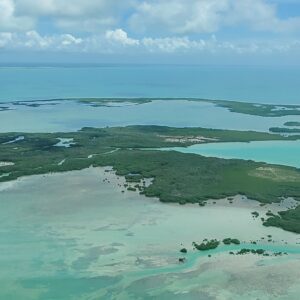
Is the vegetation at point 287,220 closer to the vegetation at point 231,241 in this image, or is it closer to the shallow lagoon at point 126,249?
the shallow lagoon at point 126,249

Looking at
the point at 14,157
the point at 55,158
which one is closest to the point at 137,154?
the point at 55,158

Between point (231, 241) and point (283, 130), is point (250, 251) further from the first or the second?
point (283, 130)

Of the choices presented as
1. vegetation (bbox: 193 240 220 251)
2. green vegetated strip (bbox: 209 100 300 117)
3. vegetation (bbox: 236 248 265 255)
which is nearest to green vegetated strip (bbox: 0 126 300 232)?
vegetation (bbox: 193 240 220 251)

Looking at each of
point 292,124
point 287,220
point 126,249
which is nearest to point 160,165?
point 287,220

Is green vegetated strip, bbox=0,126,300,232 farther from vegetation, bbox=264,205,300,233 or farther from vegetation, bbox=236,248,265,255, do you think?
vegetation, bbox=236,248,265,255

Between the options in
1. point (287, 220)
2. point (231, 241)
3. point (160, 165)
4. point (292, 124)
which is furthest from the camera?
point (292, 124)

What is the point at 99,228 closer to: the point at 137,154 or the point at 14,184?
the point at 14,184

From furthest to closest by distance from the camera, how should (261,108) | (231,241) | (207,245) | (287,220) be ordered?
(261,108) → (287,220) → (231,241) → (207,245)
